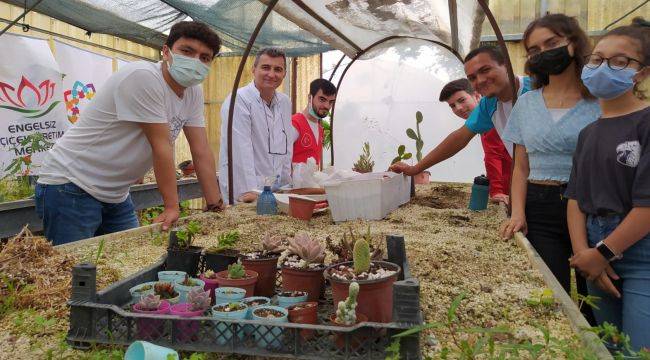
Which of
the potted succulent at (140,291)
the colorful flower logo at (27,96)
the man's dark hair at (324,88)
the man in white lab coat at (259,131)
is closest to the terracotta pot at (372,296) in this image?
the potted succulent at (140,291)

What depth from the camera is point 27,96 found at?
14.8 feet

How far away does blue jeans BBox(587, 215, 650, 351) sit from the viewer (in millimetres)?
1497

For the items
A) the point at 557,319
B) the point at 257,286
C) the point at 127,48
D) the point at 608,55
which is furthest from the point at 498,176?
the point at 127,48

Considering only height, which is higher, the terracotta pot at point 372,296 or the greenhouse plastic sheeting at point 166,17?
the greenhouse plastic sheeting at point 166,17

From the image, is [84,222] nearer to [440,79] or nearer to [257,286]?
[257,286]

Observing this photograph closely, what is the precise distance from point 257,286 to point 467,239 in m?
1.14

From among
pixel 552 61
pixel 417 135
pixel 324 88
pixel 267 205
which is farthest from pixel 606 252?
pixel 417 135

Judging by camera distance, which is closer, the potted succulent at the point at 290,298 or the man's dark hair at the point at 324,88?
the potted succulent at the point at 290,298

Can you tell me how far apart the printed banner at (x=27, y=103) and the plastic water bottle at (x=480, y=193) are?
3.89 meters

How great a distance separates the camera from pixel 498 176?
11.0 ft

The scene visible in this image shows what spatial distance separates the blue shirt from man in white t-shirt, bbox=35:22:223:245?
1589 millimetres

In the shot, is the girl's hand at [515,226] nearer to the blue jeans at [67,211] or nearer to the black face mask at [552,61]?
the black face mask at [552,61]

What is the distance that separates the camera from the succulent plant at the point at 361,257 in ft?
3.94

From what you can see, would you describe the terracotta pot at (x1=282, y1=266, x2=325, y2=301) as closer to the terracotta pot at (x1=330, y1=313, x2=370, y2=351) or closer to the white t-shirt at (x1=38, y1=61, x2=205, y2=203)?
the terracotta pot at (x1=330, y1=313, x2=370, y2=351)
